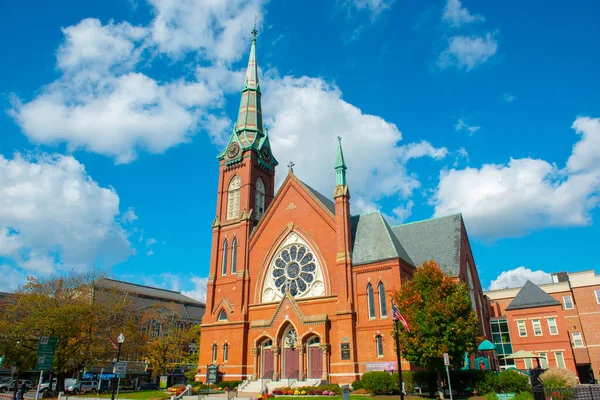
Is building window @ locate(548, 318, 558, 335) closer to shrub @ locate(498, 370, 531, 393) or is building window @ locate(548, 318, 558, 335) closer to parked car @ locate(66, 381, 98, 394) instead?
shrub @ locate(498, 370, 531, 393)

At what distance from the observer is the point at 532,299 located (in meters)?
46.6

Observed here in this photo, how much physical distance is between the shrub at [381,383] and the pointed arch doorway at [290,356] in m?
7.59

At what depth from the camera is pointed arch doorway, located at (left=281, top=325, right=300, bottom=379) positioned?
3541 centimetres

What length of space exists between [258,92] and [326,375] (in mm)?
33431

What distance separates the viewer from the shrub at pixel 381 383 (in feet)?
94.8

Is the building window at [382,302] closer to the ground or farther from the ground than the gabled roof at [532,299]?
closer to the ground

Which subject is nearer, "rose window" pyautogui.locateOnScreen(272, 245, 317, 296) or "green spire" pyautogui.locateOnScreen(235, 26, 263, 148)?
"rose window" pyautogui.locateOnScreen(272, 245, 317, 296)

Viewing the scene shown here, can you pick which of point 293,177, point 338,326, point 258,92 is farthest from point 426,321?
point 258,92

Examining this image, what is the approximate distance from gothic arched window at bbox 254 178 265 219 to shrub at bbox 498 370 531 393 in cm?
2647

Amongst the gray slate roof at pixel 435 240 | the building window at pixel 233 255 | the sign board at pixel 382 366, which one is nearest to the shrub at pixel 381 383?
the sign board at pixel 382 366

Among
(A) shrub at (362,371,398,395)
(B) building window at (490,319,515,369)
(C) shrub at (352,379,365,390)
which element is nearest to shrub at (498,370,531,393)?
(A) shrub at (362,371,398,395)

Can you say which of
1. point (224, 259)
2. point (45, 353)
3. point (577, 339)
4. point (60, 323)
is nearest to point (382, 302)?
point (224, 259)

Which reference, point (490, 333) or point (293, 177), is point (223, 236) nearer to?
point (293, 177)

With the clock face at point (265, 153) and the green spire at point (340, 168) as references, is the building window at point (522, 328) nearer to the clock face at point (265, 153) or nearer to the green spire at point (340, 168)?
the green spire at point (340, 168)
